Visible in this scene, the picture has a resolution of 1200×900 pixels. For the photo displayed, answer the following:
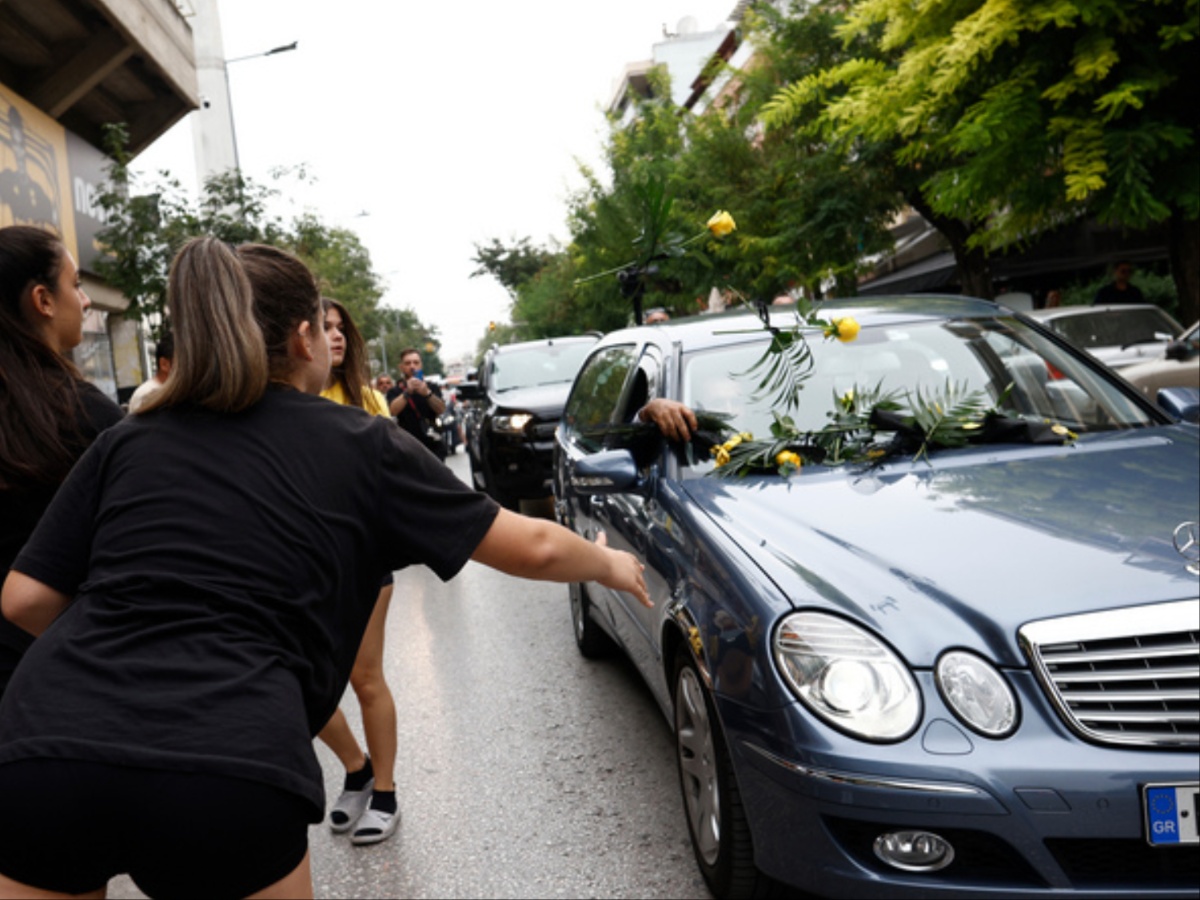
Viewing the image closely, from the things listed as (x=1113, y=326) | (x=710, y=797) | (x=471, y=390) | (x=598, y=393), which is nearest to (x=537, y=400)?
(x=471, y=390)

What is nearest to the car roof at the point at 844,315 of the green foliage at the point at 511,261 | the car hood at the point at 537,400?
the car hood at the point at 537,400

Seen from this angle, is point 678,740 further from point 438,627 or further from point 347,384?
point 438,627

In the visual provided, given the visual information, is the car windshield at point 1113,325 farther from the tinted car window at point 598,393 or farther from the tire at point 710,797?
the tire at point 710,797

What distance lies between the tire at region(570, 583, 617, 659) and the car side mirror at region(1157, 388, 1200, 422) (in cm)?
280

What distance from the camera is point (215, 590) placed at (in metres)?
1.80

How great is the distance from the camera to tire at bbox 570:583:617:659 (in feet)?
20.7

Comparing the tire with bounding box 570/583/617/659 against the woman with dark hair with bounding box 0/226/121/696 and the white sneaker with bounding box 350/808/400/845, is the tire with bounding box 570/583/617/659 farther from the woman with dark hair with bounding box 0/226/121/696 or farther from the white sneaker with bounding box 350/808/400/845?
the woman with dark hair with bounding box 0/226/121/696

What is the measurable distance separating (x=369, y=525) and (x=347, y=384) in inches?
104

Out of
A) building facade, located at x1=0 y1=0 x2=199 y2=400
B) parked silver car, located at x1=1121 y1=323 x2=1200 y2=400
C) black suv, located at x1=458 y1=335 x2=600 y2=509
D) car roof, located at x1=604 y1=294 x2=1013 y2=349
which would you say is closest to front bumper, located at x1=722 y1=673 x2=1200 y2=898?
car roof, located at x1=604 y1=294 x2=1013 y2=349

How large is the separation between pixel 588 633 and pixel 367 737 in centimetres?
219

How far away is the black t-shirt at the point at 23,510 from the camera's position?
8.20 feet

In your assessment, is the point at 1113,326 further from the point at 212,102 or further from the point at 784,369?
the point at 212,102

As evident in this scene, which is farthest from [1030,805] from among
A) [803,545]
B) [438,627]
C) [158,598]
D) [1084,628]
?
[438,627]

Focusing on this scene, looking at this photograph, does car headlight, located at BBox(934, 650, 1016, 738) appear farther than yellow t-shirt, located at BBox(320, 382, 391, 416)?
No
